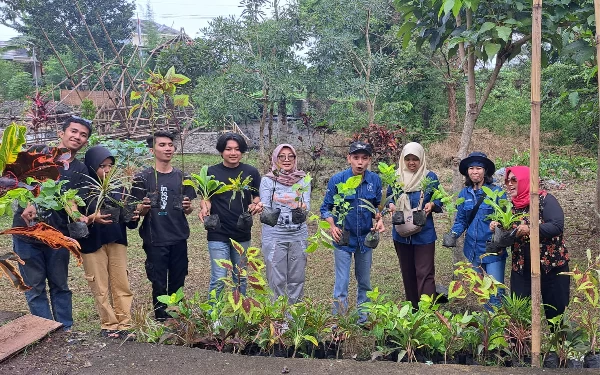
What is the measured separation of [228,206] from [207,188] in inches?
11.2

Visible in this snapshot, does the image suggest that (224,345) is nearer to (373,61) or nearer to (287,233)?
(287,233)

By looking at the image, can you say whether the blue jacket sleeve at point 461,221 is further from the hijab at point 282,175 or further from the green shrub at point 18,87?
the green shrub at point 18,87

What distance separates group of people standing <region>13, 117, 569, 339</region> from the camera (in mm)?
3562

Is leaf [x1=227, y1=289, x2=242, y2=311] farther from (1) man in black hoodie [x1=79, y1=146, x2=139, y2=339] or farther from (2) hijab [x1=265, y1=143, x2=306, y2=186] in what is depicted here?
(2) hijab [x1=265, y1=143, x2=306, y2=186]

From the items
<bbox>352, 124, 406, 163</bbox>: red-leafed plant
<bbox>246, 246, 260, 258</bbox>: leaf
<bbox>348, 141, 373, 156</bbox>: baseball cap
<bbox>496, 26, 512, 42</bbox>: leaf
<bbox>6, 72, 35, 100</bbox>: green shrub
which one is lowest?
<bbox>246, 246, 260, 258</bbox>: leaf

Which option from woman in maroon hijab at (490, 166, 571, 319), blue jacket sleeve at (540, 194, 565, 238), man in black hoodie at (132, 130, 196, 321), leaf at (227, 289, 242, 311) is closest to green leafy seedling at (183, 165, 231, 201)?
man in black hoodie at (132, 130, 196, 321)

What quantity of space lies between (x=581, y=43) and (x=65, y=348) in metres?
3.37

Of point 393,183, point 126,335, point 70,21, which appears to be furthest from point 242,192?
point 70,21

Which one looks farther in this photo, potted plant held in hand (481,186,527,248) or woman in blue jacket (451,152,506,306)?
woman in blue jacket (451,152,506,306)

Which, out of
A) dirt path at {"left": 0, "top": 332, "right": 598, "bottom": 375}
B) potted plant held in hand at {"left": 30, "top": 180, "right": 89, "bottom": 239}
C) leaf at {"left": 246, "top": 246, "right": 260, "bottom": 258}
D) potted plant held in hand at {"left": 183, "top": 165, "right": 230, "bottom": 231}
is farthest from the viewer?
potted plant held in hand at {"left": 183, "top": 165, "right": 230, "bottom": 231}

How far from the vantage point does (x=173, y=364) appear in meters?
2.77

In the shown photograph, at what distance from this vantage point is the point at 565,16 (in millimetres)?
3596

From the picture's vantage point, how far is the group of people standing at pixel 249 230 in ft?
11.7

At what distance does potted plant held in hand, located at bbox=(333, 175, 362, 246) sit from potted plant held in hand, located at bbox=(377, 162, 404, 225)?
21cm
